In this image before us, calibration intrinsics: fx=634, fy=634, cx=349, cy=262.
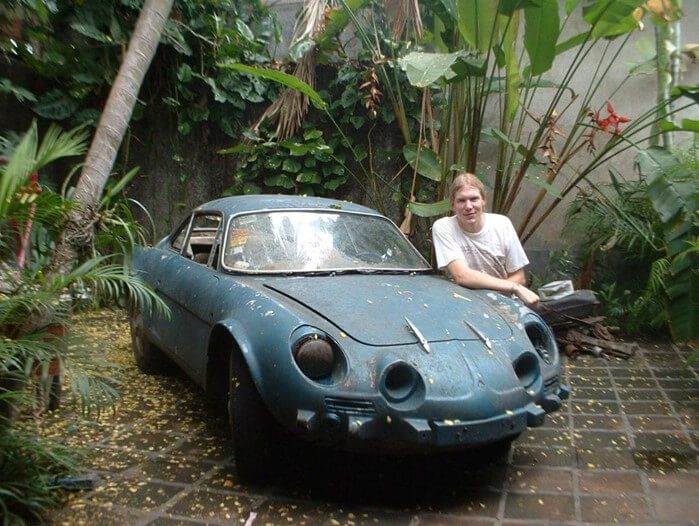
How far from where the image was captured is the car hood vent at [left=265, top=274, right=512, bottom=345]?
2895 mm

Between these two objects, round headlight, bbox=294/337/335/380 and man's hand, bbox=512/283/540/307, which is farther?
man's hand, bbox=512/283/540/307

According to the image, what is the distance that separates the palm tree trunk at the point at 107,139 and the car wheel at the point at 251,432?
3.68 feet

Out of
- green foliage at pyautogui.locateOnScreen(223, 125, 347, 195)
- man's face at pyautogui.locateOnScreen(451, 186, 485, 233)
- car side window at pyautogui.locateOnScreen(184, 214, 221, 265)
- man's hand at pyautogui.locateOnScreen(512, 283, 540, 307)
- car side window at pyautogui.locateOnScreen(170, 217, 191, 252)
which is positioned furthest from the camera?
green foliage at pyautogui.locateOnScreen(223, 125, 347, 195)

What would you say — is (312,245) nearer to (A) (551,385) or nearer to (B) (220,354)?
(B) (220,354)

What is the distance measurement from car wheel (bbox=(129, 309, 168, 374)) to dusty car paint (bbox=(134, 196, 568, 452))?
3.96ft

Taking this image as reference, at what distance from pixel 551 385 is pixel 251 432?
1.46 metres

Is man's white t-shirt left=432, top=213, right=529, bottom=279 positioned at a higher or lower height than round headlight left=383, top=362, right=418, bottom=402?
higher

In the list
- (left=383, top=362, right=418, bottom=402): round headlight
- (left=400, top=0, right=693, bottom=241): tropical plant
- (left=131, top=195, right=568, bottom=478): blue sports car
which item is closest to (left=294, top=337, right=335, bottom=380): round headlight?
(left=131, top=195, right=568, bottom=478): blue sports car

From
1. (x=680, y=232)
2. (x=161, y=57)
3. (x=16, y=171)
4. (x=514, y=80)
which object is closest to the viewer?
(x=16, y=171)

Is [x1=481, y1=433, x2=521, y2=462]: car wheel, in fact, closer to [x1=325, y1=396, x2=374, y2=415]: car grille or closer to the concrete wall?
[x1=325, y1=396, x2=374, y2=415]: car grille

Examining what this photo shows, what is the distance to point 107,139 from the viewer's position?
14.4ft

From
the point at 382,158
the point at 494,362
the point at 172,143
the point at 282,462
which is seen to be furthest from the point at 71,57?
the point at 494,362

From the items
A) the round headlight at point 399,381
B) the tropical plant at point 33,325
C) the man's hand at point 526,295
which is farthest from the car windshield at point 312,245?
the round headlight at point 399,381

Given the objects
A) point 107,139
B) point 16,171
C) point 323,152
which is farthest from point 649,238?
point 16,171
